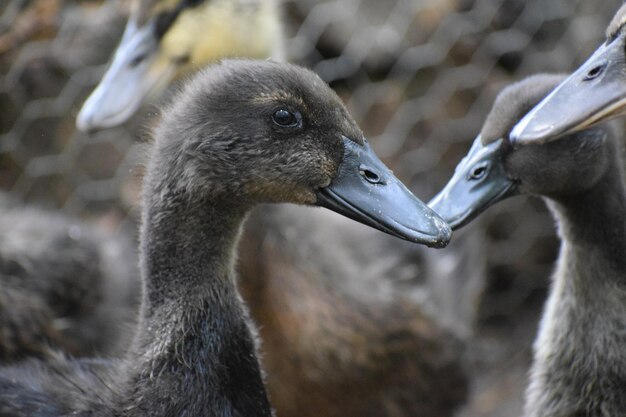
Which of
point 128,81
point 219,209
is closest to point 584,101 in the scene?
point 219,209

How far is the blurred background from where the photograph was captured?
312 cm

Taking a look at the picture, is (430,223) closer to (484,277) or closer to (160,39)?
(160,39)

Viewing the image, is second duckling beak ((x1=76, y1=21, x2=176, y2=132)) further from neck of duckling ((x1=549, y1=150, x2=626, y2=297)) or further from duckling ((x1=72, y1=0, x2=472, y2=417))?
neck of duckling ((x1=549, y1=150, x2=626, y2=297))

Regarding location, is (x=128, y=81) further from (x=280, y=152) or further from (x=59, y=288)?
(x=280, y=152)

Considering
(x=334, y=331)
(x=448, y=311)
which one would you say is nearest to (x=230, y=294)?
(x=334, y=331)

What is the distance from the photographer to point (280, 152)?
1.55 meters

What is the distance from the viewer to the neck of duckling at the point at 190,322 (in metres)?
1.55

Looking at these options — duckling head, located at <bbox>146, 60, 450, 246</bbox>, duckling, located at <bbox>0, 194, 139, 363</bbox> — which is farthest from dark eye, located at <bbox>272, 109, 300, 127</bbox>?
duckling, located at <bbox>0, 194, 139, 363</bbox>

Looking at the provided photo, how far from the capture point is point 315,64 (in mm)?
3379

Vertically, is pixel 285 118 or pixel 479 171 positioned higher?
pixel 285 118

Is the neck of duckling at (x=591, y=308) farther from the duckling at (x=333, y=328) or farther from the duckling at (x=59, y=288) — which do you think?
the duckling at (x=59, y=288)

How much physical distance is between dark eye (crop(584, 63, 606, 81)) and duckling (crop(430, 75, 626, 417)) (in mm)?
136

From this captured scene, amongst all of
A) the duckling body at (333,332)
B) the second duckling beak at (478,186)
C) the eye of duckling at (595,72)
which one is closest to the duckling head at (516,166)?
the second duckling beak at (478,186)

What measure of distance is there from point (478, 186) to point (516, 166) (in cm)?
7
